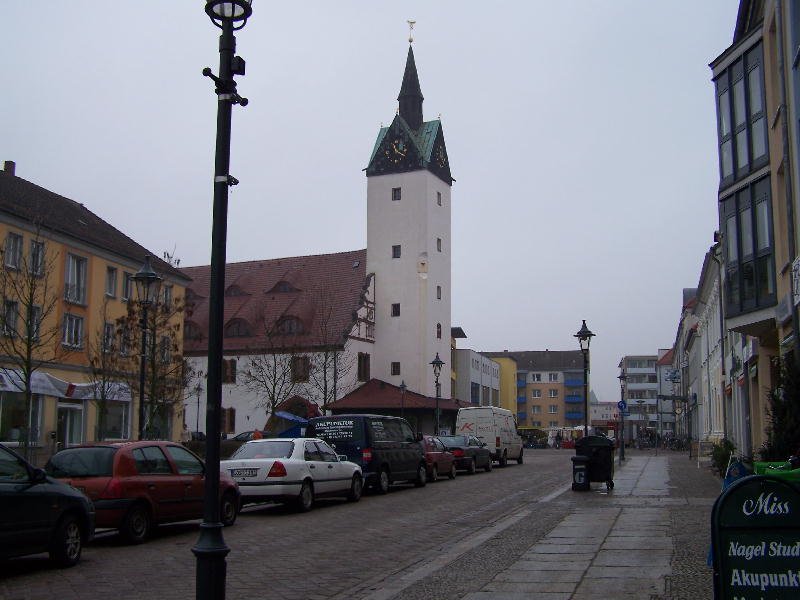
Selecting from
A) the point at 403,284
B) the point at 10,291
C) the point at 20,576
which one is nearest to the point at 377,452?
the point at 20,576

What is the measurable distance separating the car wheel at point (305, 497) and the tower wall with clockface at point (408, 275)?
50.1 metres

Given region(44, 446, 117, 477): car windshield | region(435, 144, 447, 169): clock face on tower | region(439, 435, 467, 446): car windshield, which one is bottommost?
region(439, 435, 467, 446): car windshield

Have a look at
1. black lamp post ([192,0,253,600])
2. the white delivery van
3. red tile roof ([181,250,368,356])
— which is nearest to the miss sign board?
black lamp post ([192,0,253,600])

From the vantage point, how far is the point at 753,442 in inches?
1080

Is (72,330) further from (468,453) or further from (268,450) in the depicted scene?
(268,450)

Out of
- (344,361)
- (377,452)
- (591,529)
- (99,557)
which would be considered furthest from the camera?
(344,361)

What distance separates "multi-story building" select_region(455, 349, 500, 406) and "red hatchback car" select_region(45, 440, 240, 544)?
7198 cm

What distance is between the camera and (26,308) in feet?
86.3

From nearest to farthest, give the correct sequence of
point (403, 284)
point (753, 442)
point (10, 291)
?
point (753, 442) < point (10, 291) < point (403, 284)

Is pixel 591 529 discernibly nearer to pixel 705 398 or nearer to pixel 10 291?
pixel 10 291

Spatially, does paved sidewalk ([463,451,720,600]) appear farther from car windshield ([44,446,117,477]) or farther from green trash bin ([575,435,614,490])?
car windshield ([44,446,117,477])

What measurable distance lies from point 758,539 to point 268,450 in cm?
1454

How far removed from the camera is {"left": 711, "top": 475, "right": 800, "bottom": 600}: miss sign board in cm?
576

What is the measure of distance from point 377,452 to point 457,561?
12.8 metres
